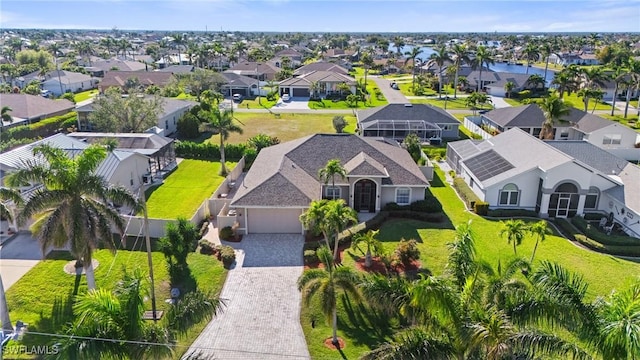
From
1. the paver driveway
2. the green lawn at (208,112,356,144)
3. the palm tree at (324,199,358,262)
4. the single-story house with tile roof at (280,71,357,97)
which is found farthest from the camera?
the single-story house with tile roof at (280,71,357,97)

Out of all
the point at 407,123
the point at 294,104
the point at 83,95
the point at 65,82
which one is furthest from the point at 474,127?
the point at 65,82

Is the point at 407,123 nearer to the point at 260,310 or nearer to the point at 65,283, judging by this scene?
the point at 260,310

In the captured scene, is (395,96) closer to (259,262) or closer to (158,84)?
(158,84)

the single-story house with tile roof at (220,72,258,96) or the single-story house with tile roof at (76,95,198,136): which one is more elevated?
the single-story house with tile roof at (220,72,258,96)

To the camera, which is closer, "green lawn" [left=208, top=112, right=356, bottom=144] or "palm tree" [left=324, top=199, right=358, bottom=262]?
"palm tree" [left=324, top=199, right=358, bottom=262]

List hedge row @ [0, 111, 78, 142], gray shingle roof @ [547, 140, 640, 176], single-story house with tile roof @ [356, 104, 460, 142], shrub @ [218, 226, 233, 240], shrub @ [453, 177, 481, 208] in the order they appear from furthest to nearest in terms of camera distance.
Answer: single-story house with tile roof @ [356, 104, 460, 142] < hedge row @ [0, 111, 78, 142] < gray shingle roof @ [547, 140, 640, 176] < shrub @ [453, 177, 481, 208] < shrub @ [218, 226, 233, 240]

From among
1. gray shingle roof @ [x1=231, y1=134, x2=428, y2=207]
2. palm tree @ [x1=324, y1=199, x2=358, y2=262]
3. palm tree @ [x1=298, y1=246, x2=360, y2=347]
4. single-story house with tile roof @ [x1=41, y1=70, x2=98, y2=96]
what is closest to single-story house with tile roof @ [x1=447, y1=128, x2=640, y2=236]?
gray shingle roof @ [x1=231, y1=134, x2=428, y2=207]

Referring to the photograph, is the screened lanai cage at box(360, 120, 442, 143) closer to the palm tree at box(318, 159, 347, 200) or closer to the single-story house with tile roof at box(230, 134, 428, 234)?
the single-story house with tile roof at box(230, 134, 428, 234)

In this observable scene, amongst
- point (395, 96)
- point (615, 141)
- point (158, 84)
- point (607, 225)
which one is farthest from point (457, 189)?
point (158, 84)
